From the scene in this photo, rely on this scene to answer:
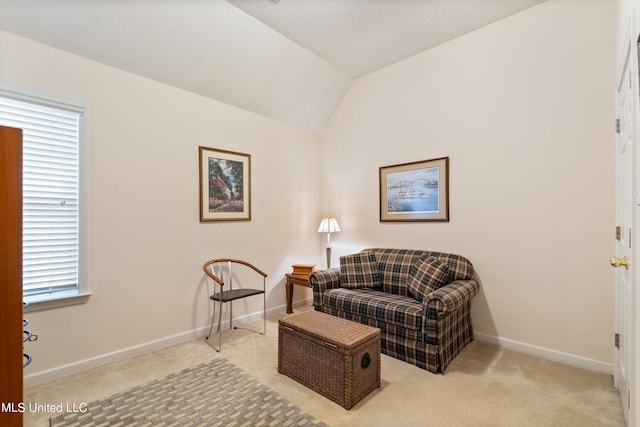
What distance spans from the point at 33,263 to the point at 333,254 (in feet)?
10.2

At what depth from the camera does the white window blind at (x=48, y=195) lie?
2244 millimetres

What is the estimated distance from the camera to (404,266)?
10.4 ft

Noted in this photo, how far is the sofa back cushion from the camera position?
2.91 meters

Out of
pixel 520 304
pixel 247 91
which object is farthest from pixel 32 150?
pixel 520 304

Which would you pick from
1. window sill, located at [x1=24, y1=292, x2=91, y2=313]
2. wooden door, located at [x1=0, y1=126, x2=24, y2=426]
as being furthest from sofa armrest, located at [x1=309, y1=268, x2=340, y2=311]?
wooden door, located at [x1=0, y1=126, x2=24, y2=426]

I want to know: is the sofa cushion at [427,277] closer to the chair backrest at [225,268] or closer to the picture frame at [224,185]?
the chair backrest at [225,268]

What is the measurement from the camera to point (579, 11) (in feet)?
8.05

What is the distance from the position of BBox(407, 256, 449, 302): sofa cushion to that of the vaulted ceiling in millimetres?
2283

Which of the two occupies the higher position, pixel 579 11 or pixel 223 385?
pixel 579 11

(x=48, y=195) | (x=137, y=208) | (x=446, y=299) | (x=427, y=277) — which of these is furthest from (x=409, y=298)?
(x=48, y=195)

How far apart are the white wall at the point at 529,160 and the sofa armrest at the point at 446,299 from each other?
55 cm

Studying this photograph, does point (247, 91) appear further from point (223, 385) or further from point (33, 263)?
point (223, 385)

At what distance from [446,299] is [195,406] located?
74.2 inches

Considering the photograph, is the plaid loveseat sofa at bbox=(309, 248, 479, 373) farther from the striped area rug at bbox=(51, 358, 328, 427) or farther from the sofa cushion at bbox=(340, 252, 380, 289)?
the striped area rug at bbox=(51, 358, 328, 427)
